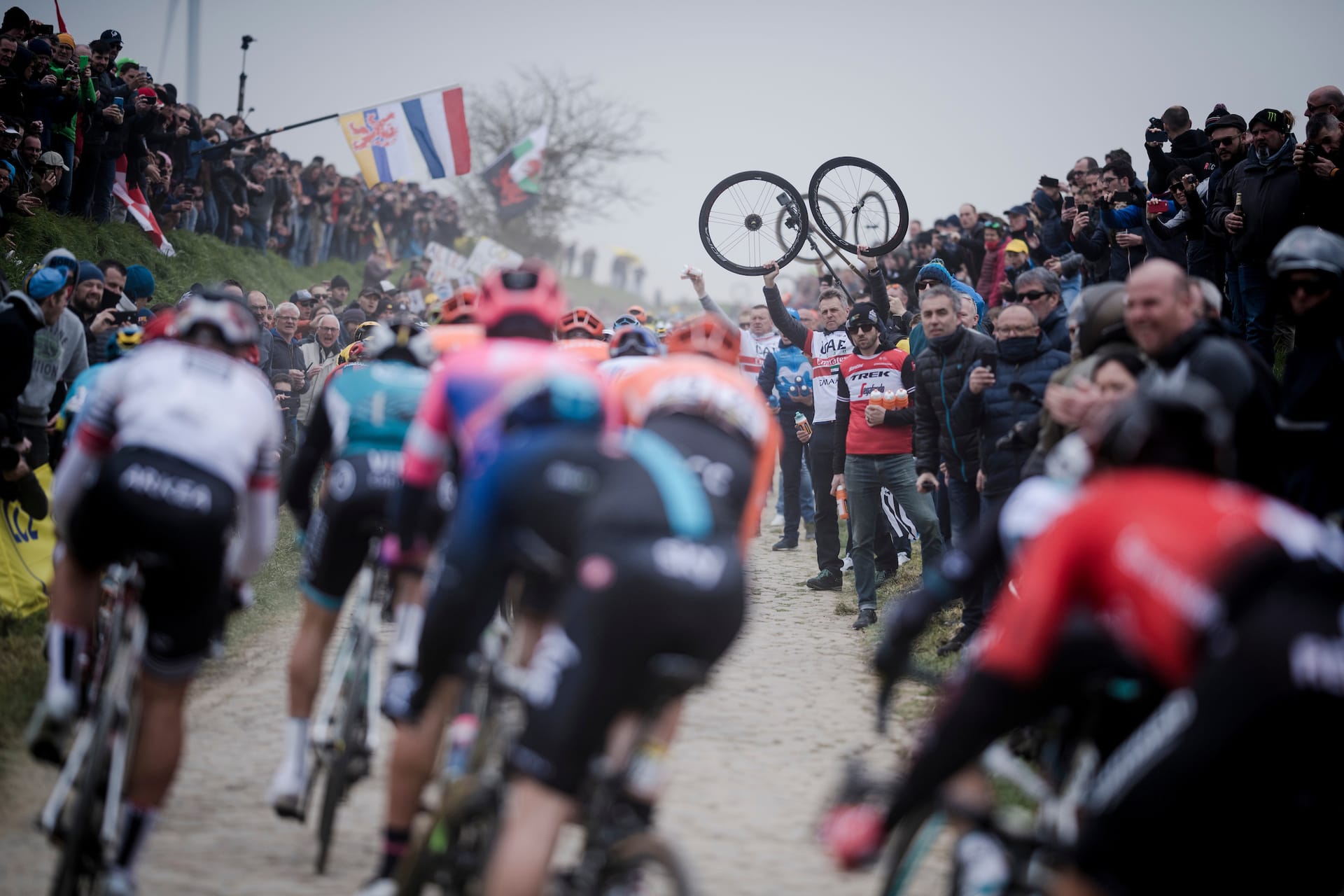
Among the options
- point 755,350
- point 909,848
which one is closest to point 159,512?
point 909,848

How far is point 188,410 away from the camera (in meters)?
4.60

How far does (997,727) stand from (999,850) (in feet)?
1.80

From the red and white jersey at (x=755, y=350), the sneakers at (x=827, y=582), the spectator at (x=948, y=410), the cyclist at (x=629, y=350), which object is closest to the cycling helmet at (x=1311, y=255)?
the cyclist at (x=629, y=350)

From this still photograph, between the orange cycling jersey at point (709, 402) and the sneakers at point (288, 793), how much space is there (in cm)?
224

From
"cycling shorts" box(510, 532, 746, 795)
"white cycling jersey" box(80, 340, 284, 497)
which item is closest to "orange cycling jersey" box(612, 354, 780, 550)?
"cycling shorts" box(510, 532, 746, 795)

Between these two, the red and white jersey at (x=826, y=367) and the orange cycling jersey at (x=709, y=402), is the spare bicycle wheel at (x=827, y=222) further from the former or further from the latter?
the orange cycling jersey at (x=709, y=402)

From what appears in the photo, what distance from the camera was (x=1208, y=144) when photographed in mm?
11523

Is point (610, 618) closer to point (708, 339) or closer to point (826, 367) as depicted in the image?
point (708, 339)

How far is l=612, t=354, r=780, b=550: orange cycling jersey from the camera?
4348mm

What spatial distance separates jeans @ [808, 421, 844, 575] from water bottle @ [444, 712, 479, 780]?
27.1 ft

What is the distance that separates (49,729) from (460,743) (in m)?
1.65

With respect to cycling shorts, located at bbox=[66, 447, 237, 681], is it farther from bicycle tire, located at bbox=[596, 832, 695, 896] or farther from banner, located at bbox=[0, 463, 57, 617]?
banner, located at bbox=[0, 463, 57, 617]

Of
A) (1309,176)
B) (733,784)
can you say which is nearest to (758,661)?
(733,784)

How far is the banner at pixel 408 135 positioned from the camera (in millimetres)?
24016
